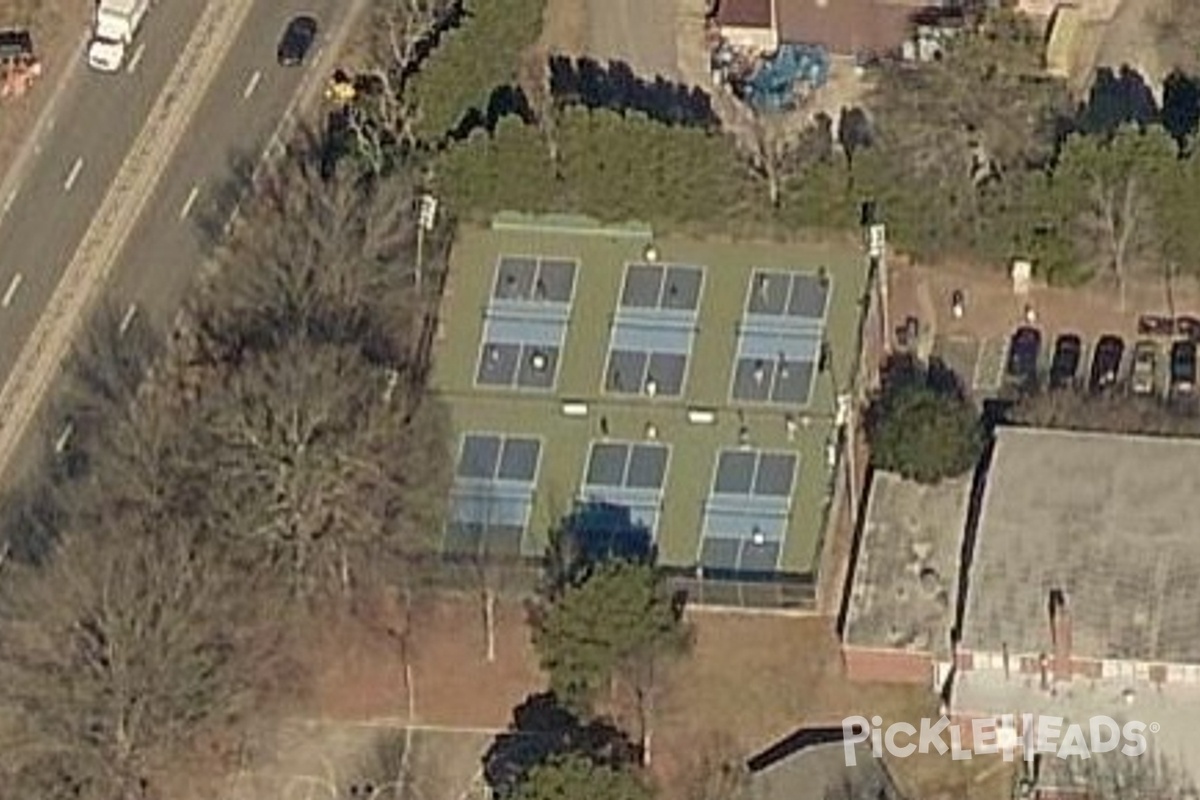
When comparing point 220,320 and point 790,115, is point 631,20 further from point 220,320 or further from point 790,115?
point 220,320

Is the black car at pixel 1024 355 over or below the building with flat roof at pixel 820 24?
below

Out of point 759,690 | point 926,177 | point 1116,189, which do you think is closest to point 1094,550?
point 759,690

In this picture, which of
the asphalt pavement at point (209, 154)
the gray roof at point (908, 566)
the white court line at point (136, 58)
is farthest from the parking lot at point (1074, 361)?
the white court line at point (136, 58)

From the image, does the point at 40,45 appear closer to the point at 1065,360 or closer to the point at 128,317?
the point at 128,317

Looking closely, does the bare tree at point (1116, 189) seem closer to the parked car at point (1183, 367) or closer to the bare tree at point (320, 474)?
the parked car at point (1183, 367)

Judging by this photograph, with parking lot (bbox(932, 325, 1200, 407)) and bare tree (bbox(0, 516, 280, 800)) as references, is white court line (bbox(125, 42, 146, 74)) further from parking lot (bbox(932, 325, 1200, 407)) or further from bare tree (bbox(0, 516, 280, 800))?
parking lot (bbox(932, 325, 1200, 407))
